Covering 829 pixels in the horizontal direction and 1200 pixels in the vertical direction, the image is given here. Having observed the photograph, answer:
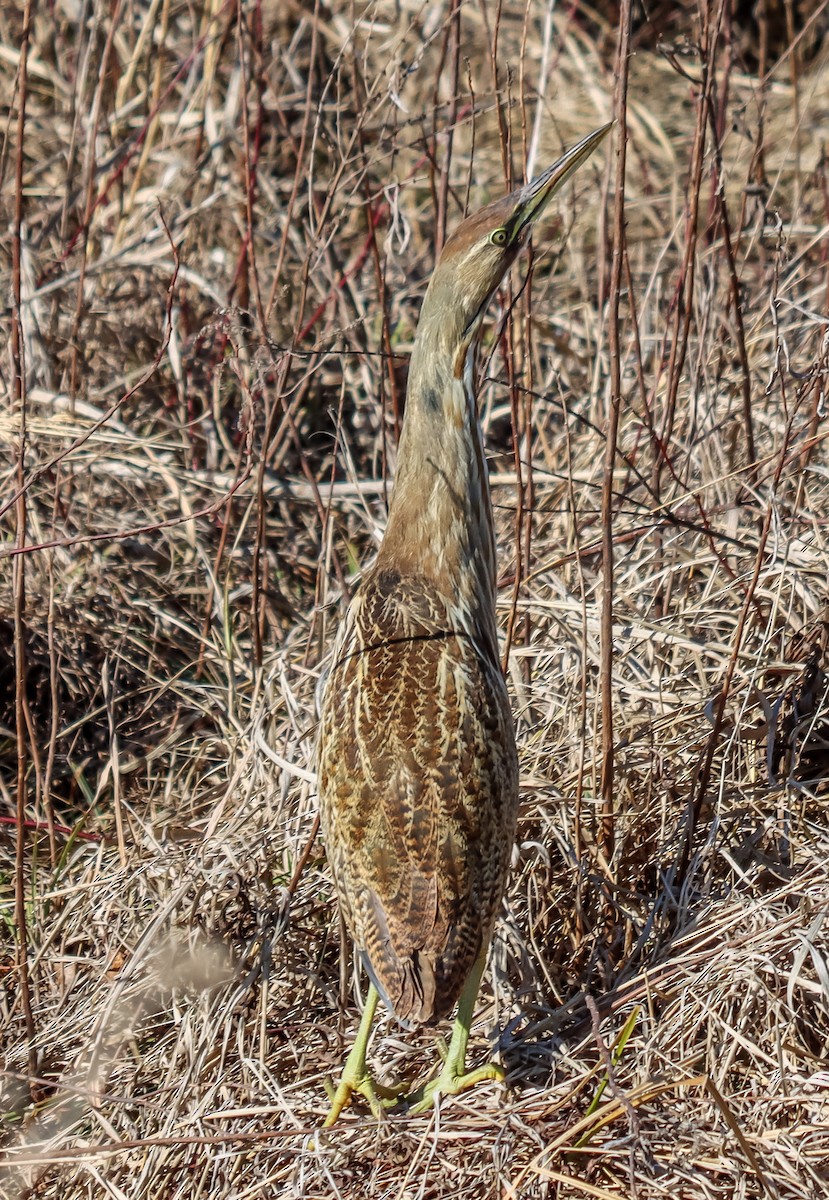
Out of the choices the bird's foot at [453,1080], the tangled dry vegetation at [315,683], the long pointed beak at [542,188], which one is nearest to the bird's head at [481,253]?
the long pointed beak at [542,188]

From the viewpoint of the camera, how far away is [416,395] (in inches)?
103

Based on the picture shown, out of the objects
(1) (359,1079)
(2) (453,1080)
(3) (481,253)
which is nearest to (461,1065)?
(2) (453,1080)

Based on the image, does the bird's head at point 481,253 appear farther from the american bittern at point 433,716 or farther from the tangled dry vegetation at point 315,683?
the tangled dry vegetation at point 315,683

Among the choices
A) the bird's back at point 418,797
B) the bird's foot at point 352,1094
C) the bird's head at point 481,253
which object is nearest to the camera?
the bird's back at point 418,797

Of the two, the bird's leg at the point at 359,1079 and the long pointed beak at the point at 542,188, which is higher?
the long pointed beak at the point at 542,188

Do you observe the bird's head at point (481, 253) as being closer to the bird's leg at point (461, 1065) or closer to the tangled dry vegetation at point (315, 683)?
the tangled dry vegetation at point (315, 683)

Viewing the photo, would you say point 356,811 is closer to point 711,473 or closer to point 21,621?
point 21,621

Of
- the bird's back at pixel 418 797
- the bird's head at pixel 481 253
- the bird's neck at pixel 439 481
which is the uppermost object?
the bird's head at pixel 481 253

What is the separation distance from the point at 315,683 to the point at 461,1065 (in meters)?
1.08

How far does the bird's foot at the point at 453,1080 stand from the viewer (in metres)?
2.46

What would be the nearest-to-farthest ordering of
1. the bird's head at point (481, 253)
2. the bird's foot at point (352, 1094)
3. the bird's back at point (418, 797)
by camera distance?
1. the bird's back at point (418, 797)
2. the bird's foot at point (352, 1094)
3. the bird's head at point (481, 253)

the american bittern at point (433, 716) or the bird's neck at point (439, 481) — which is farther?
the bird's neck at point (439, 481)

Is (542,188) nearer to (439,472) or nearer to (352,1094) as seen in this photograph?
(439,472)

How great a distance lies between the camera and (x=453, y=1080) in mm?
2467
